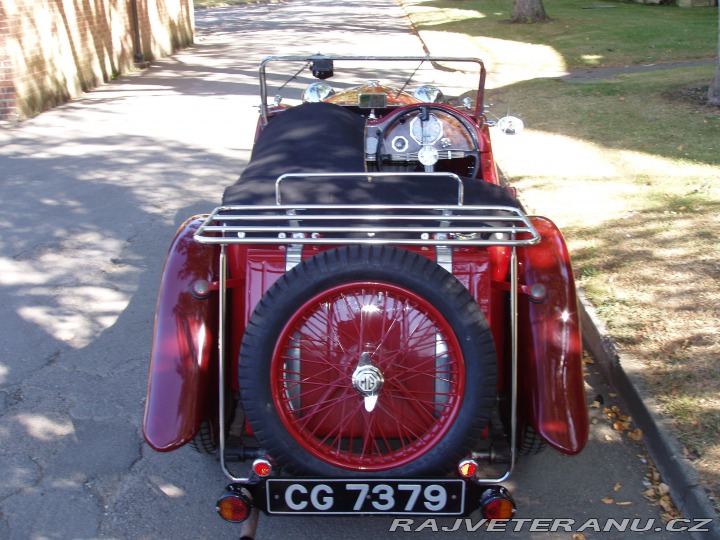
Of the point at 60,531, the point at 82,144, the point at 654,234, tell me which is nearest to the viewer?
the point at 60,531

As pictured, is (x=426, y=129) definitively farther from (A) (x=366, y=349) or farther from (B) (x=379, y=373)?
(B) (x=379, y=373)

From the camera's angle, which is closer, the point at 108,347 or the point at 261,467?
the point at 261,467

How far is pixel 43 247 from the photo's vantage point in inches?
257

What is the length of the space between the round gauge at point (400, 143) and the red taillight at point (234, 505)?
2891 mm

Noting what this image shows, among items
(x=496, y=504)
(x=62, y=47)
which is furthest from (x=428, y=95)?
(x=62, y=47)

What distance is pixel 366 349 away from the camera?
3057 millimetres

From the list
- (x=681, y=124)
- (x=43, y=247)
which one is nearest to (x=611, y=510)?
(x=43, y=247)

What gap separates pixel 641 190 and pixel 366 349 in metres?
5.11

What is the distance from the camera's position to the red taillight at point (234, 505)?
2.88 meters

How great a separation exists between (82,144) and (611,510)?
879 cm

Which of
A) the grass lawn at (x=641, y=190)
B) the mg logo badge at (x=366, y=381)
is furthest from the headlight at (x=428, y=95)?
the mg logo badge at (x=366, y=381)

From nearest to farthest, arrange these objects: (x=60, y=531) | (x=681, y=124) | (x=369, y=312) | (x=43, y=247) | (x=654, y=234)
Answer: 1. (x=369, y=312)
2. (x=60, y=531)
3. (x=654, y=234)
4. (x=43, y=247)
5. (x=681, y=124)

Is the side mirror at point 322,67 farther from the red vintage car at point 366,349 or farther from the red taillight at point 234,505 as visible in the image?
the red taillight at point 234,505

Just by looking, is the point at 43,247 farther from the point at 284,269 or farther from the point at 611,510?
the point at 611,510
